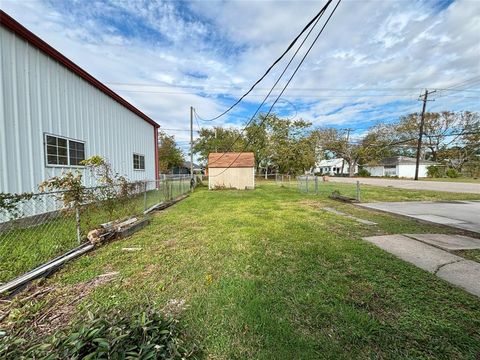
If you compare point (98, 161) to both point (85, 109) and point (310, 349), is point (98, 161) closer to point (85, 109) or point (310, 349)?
point (85, 109)

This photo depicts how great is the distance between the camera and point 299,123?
112 feet

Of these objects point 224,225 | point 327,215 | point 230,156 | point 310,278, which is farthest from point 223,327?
point 230,156

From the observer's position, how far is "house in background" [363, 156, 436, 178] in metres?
43.2

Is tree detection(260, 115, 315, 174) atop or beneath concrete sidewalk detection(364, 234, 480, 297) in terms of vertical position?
atop

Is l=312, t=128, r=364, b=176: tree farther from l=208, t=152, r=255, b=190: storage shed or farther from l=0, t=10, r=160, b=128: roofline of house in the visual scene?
l=0, t=10, r=160, b=128: roofline of house

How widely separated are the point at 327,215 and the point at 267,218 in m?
2.04

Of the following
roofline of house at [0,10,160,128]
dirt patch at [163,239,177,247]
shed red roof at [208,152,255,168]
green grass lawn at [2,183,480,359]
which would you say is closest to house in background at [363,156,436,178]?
shed red roof at [208,152,255,168]

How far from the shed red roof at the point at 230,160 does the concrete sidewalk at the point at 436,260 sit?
14.2 m

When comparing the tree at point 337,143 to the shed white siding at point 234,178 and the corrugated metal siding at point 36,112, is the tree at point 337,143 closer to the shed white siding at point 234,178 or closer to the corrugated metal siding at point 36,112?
the shed white siding at point 234,178

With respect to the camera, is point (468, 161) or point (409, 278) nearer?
point (409, 278)

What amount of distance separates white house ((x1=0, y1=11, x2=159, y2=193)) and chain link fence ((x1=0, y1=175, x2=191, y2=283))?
0.81 m

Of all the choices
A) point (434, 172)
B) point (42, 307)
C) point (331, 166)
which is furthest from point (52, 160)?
point (331, 166)

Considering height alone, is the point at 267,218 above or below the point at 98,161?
below

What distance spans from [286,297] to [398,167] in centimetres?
5218
